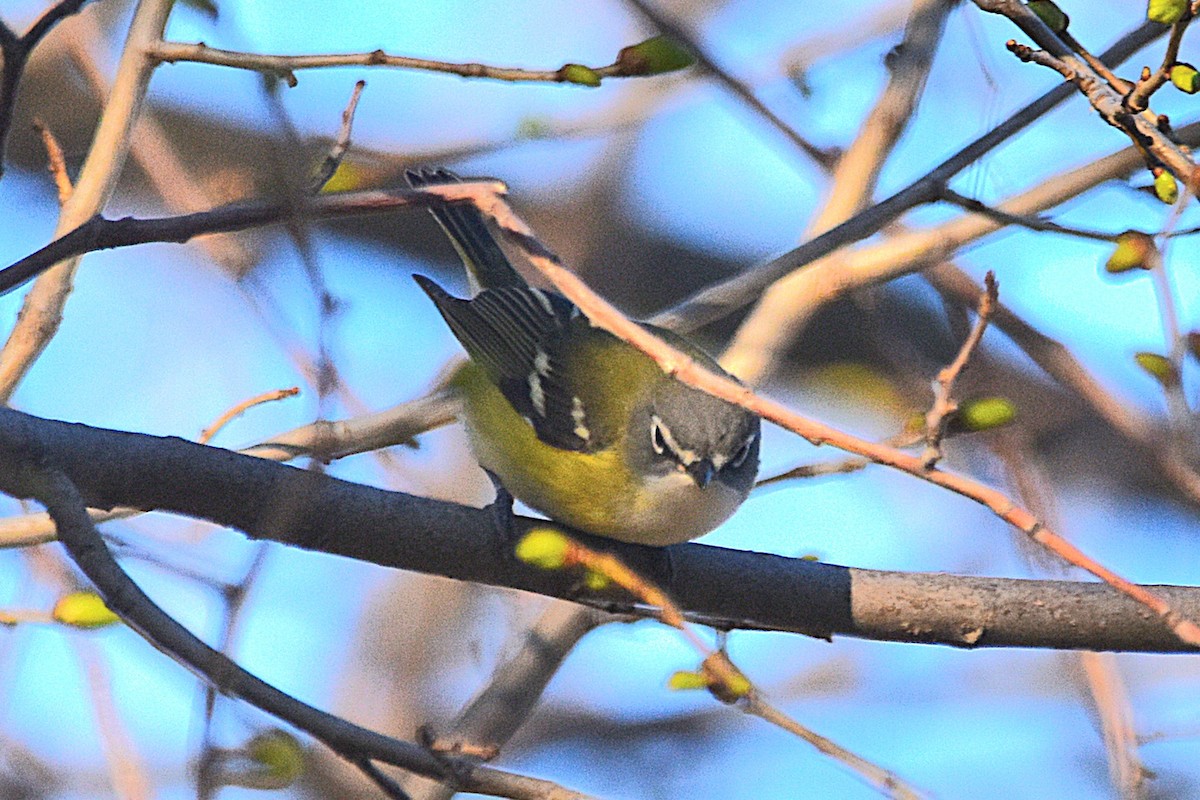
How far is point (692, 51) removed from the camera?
2.38 meters

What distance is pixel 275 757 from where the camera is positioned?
6.88ft

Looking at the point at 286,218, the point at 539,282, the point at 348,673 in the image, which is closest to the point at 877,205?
the point at 286,218

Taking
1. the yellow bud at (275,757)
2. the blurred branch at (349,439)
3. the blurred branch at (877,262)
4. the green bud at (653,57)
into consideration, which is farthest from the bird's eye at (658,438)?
the yellow bud at (275,757)

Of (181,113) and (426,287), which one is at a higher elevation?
(181,113)

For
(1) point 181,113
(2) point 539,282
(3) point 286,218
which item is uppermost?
(1) point 181,113

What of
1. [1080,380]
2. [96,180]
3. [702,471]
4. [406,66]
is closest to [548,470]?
[702,471]

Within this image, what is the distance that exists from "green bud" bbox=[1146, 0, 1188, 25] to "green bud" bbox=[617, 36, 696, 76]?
734 millimetres

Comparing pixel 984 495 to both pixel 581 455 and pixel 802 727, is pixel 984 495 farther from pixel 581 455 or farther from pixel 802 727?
pixel 581 455

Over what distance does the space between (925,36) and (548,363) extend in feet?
5.15

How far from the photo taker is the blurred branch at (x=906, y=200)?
273 cm

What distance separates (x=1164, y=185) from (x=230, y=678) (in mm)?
1673

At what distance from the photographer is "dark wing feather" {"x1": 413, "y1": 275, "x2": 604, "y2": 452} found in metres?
3.85

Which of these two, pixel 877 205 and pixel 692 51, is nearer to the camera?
pixel 692 51

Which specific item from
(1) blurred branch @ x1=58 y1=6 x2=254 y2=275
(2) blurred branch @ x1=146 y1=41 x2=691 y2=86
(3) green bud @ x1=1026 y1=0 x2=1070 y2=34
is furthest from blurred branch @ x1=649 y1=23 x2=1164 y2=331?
(1) blurred branch @ x1=58 y1=6 x2=254 y2=275
